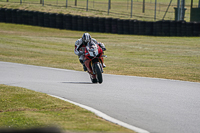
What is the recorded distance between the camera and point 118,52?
21891mm

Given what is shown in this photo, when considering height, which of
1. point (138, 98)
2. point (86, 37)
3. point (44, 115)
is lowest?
point (138, 98)

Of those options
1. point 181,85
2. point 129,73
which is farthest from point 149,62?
point 181,85

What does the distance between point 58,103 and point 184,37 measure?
74.6 feet

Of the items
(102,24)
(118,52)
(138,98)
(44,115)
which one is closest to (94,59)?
(138,98)

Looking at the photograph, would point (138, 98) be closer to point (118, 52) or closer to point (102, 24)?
point (118, 52)

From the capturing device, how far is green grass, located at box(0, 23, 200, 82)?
14.9 meters

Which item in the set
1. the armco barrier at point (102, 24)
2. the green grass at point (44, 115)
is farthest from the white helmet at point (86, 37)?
the armco barrier at point (102, 24)

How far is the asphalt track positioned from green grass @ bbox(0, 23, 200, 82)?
7.97 ft

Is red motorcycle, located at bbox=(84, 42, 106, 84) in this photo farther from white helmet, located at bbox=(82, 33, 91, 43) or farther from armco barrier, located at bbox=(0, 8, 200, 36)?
armco barrier, located at bbox=(0, 8, 200, 36)

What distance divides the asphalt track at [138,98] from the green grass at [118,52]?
243 centimetres

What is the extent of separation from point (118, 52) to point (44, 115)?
16069mm

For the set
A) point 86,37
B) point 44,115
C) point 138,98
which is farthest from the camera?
point 86,37

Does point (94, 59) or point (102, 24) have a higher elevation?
point (94, 59)

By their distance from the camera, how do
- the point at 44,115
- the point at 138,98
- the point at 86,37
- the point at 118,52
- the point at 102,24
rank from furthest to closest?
the point at 102,24, the point at 118,52, the point at 86,37, the point at 138,98, the point at 44,115
